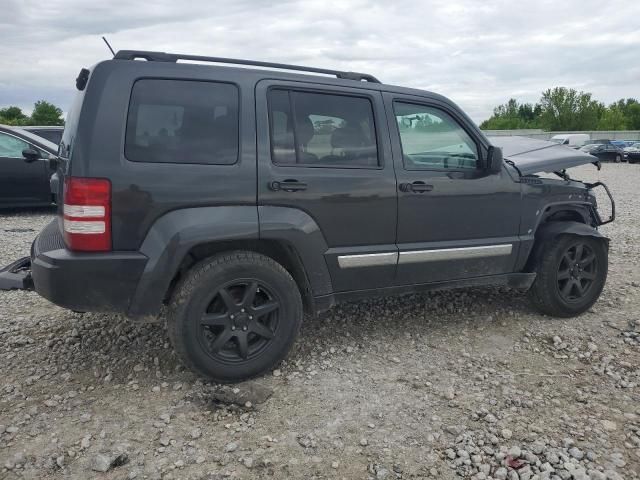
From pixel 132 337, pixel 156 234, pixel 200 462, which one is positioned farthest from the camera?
pixel 132 337

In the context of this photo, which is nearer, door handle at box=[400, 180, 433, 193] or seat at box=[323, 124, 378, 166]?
seat at box=[323, 124, 378, 166]

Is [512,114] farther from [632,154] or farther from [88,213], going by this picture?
[88,213]

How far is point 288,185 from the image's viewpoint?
10.7ft

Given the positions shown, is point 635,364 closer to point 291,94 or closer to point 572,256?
point 572,256

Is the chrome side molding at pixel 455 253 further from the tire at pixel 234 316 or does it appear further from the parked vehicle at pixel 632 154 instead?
the parked vehicle at pixel 632 154

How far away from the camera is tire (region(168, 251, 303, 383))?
310cm

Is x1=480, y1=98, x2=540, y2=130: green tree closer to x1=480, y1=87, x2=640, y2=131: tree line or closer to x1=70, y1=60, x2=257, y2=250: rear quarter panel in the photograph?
x1=480, y1=87, x2=640, y2=131: tree line

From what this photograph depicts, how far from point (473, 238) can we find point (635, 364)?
1388mm

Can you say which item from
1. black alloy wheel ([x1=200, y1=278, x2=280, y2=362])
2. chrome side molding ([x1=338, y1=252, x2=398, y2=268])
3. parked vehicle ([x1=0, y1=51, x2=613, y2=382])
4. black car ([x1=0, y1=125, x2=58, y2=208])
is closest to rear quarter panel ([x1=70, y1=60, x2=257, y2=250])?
parked vehicle ([x1=0, y1=51, x2=613, y2=382])

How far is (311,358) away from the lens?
3715 mm

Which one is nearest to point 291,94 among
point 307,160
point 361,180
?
point 307,160

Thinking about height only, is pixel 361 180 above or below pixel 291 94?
below

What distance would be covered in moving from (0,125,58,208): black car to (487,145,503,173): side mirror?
23.2ft

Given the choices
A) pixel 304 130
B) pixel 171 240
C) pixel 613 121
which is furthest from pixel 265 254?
pixel 613 121
